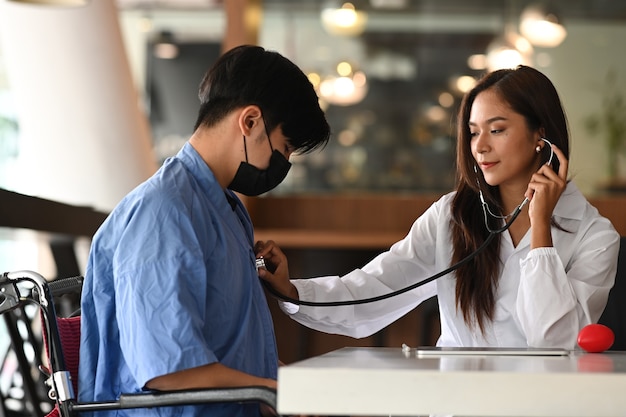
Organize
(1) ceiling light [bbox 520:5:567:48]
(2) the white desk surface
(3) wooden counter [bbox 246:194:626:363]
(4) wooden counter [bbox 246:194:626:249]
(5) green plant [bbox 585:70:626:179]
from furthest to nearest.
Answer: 1. (5) green plant [bbox 585:70:626:179]
2. (1) ceiling light [bbox 520:5:567:48]
3. (4) wooden counter [bbox 246:194:626:249]
4. (3) wooden counter [bbox 246:194:626:363]
5. (2) the white desk surface

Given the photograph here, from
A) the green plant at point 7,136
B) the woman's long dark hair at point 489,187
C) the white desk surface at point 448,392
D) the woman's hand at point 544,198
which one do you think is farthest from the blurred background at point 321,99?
the white desk surface at point 448,392

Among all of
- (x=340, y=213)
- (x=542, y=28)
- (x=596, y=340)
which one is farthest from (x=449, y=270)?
(x=542, y=28)

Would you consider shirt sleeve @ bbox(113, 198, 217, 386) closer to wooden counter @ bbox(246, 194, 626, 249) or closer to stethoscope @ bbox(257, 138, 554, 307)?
stethoscope @ bbox(257, 138, 554, 307)

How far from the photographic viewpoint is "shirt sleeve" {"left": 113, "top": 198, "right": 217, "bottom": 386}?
1.30m

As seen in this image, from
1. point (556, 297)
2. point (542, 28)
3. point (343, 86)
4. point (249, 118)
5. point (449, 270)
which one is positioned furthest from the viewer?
point (343, 86)

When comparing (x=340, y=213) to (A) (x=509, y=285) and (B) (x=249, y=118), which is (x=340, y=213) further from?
(B) (x=249, y=118)

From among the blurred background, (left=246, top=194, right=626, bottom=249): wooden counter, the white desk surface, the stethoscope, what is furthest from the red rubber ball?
(left=246, top=194, right=626, bottom=249): wooden counter

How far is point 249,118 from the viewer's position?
4.95ft

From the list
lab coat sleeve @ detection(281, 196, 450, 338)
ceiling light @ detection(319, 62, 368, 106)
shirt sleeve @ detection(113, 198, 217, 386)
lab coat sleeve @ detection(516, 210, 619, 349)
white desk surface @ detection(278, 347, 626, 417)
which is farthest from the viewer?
ceiling light @ detection(319, 62, 368, 106)

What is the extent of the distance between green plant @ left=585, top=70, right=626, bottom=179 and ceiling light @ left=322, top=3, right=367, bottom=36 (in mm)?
2290

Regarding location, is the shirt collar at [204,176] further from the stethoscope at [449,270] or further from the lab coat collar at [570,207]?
the lab coat collar at [570,207]

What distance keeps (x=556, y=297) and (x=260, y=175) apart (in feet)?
2.08

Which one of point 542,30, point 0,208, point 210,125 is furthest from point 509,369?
point 542,30

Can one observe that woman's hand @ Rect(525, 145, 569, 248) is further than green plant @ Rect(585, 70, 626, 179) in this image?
No
